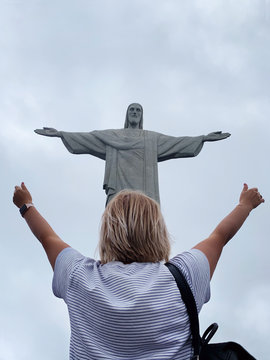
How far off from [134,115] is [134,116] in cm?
2

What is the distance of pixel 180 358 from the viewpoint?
96.3 inches

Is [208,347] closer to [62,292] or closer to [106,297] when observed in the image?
[106,297]

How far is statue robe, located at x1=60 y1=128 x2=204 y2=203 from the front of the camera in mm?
9641

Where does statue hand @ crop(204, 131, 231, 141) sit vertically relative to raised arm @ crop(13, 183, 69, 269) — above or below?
above

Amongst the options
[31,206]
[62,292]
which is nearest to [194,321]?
[62,292]

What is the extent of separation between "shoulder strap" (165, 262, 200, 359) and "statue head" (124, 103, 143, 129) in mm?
8005

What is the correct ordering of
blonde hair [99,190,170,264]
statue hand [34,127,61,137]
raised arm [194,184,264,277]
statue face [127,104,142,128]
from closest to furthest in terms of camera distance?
1. blonde hair [99,190,170,264]
2. raised arm [194,184,264,277]
3. statue hand [34,127,61,137]
4. statue face [127,104,142,128]

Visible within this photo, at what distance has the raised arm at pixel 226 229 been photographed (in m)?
2.81

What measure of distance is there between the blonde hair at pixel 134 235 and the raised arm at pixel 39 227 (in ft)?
0.90

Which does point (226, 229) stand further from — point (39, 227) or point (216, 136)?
point (216, 136)

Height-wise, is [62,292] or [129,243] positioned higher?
[129,243]

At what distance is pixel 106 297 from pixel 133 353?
0.25m

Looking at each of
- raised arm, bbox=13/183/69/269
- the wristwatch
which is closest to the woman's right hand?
raised arm, bbox=13/183/69/269

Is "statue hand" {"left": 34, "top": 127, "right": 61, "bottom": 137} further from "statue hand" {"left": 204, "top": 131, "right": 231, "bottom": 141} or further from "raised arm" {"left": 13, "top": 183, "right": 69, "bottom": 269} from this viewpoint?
"raised arm" {"left": 13, "top": 183, "right": 69, "bottom": 269}
